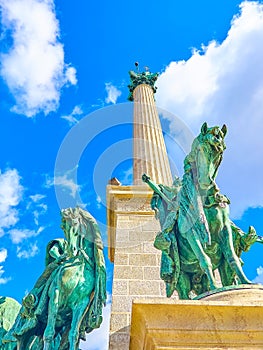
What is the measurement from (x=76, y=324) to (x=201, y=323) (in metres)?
2.51

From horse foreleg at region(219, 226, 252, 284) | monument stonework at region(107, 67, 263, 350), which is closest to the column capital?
monument stonework at region(107, 67, 263, 350)

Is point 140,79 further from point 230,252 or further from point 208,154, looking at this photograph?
point 230,252

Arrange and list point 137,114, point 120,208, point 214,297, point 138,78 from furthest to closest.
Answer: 1. point 138,78
2. point 137,114
3. point 120,208
4. point 214,297

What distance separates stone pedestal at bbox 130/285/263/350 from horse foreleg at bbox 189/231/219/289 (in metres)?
1.36

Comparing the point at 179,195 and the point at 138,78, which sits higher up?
the point at 138,78

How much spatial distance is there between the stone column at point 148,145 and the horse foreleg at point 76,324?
686 cm

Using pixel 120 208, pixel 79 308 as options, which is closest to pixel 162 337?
pixel 79 308

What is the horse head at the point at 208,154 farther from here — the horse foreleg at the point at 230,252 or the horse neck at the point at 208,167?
the horse foreleg at the point at 230,252

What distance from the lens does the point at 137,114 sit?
56.0 ft

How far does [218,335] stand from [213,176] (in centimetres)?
308

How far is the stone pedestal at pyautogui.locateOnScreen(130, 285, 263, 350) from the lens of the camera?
163 inches

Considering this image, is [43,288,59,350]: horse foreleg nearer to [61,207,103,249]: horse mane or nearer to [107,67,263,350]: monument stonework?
[61,207,103,249]: horse mane

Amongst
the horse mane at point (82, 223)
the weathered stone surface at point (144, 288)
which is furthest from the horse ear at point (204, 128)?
the weathered stone surface at point (144, 288)

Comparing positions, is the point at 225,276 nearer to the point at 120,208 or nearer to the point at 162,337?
the point at 162,337
